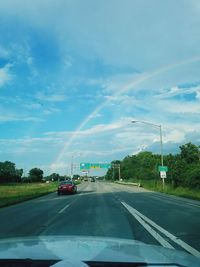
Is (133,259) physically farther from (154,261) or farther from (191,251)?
(191,251)

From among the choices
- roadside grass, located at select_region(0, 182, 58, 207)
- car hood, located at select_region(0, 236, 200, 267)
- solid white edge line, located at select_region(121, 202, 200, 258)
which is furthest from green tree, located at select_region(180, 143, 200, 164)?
car hood, located at select_region(0, 236, 200, 267)

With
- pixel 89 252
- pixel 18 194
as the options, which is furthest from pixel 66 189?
pixel 89 252

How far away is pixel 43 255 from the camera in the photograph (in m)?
4.71

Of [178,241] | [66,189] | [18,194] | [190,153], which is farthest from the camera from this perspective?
[190,153]

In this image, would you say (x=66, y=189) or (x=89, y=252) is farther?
(x=66, y=189)

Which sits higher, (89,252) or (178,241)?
(89,252)

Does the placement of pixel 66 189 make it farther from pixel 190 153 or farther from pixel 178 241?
pixel 178 241

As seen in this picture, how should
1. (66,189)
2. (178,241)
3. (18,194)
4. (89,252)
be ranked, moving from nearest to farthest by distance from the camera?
1. (89,252)
2. (178,241)
3. (18,194)
4. (66,189)

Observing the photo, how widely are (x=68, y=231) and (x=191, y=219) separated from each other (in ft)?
20.1

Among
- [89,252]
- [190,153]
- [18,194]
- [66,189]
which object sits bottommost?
[89,252]

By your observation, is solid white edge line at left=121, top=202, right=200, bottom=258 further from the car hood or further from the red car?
the red car

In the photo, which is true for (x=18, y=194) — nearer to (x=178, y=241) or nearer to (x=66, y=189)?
(x=66, y=189)

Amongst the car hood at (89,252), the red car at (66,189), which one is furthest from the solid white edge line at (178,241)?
the red car at (66,189)

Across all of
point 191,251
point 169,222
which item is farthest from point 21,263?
point 169,222
